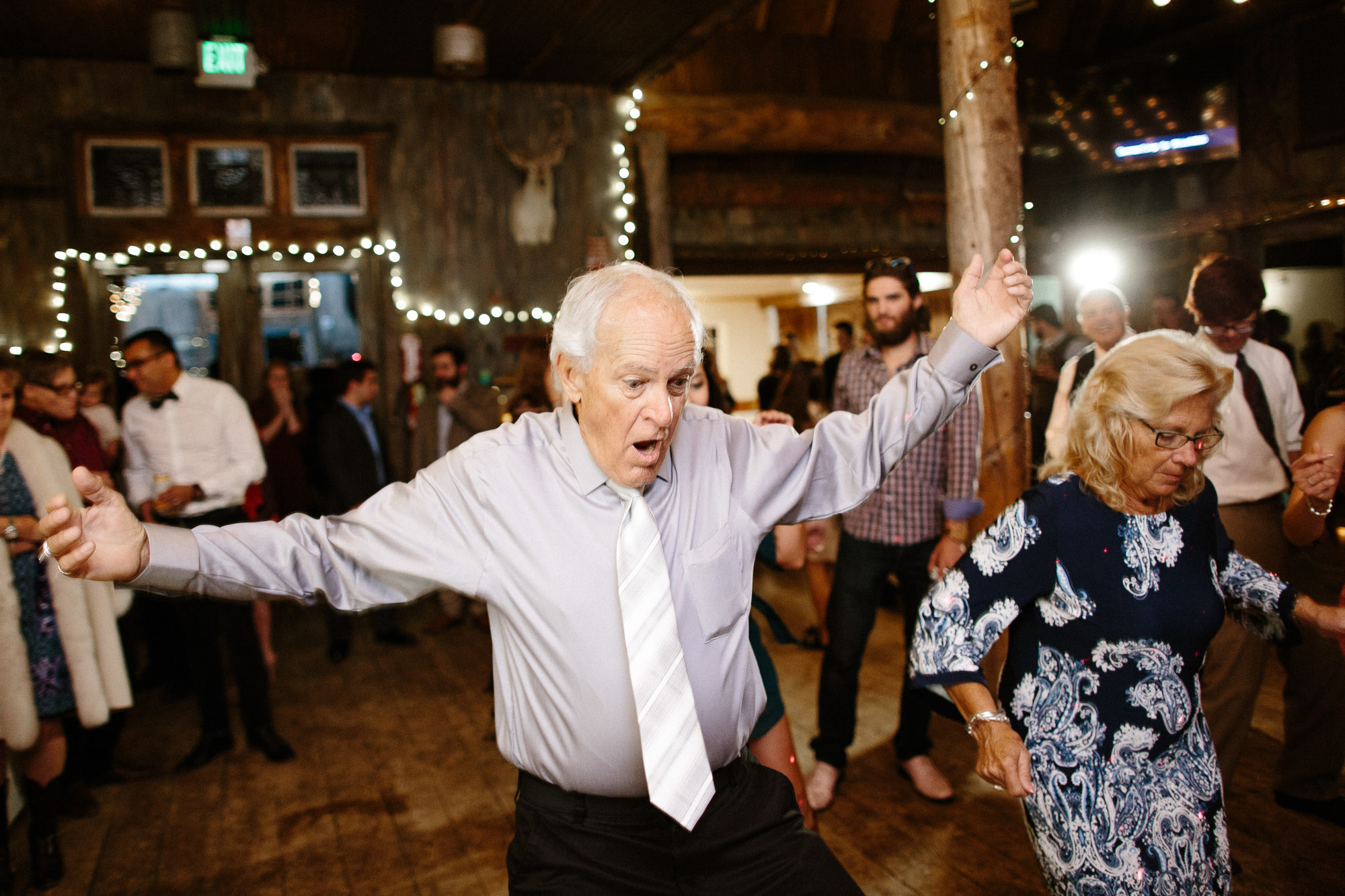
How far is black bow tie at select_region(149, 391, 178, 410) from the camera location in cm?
372

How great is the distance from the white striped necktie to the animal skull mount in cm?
542

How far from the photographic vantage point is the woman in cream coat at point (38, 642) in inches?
106

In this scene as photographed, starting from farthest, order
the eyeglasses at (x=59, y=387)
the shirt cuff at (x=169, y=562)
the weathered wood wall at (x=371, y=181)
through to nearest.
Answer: the weathered wood wall at (x=371, y=181)
the eyeglasses at (x=59, y=387)
the shirt cuff at (x=169, y=562)

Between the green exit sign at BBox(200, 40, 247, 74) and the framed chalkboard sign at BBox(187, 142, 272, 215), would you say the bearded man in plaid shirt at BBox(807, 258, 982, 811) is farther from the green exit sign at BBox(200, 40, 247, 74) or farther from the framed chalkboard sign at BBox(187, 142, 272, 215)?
the framed chalkboard sign at BBox(187, 142, 272, 215)

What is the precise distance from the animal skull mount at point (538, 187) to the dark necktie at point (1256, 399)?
4862 mm

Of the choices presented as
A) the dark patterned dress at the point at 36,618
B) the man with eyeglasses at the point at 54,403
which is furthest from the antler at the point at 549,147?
the dark patterned dress at the point at 36,618

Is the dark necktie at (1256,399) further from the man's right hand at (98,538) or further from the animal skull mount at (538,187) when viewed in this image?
the animal skull mount at (538,187)

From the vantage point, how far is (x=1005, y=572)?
5.65 ft

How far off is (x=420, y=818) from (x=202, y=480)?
1.67 m

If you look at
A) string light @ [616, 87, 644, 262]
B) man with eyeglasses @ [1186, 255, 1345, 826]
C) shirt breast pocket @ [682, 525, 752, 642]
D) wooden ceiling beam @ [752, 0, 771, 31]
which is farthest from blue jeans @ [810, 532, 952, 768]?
wooden ceiling beam @ [752, 0, 771, 31]

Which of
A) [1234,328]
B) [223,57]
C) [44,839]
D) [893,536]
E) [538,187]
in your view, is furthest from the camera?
[538,187]

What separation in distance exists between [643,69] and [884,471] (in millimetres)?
5233

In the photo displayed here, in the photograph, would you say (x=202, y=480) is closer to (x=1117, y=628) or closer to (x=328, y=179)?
(x=328, y=179)

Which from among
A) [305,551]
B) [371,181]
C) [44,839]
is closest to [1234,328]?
[305,551]
